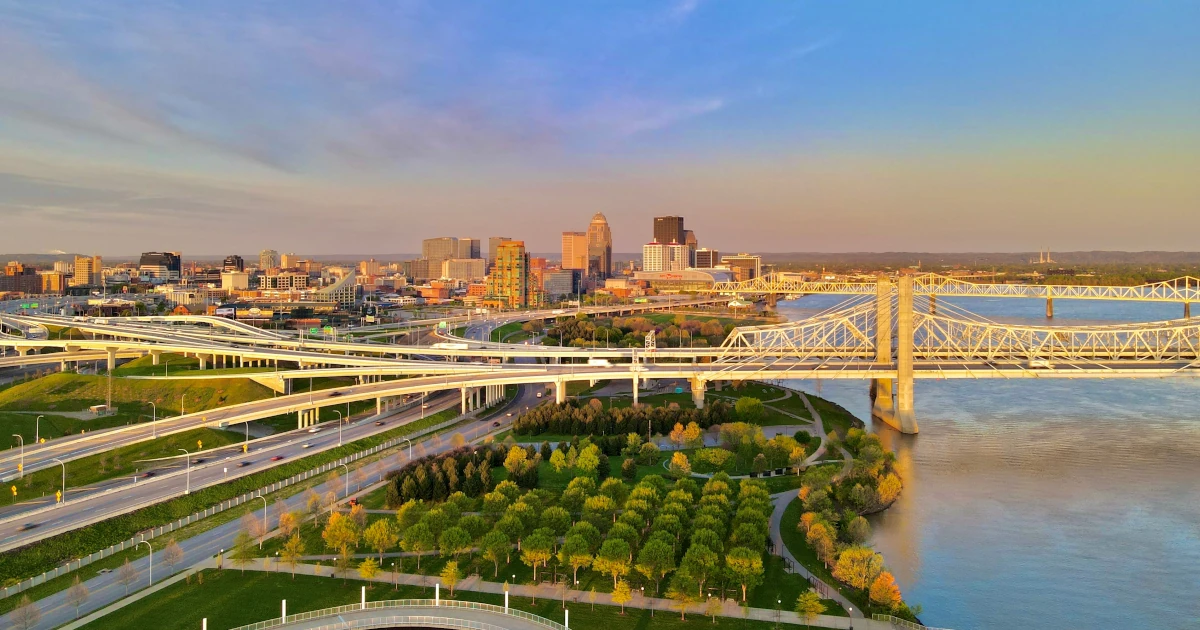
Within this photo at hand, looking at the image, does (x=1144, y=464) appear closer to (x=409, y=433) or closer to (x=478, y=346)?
(x=409, y=433)

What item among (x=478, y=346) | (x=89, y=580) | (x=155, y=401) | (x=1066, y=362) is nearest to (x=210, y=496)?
(x=89, y=580)

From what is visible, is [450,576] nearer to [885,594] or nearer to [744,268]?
[885,594]

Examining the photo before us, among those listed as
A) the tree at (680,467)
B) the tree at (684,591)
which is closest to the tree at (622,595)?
the tree at (684,591)

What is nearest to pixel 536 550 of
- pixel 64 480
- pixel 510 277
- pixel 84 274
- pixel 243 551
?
pixel 243 551

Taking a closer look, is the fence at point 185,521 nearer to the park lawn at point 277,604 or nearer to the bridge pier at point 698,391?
the park lawn at point 277,604

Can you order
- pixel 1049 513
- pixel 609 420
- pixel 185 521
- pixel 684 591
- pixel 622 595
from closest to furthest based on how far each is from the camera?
pixel 622 595 < pixel 684 591 < pixel 185 521 < pixel 1049 513 < pixel 609 420

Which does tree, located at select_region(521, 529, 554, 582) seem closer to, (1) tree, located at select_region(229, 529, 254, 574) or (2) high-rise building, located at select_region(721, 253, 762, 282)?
(1) tree, located at select_region(229, 529, 254, 574)
